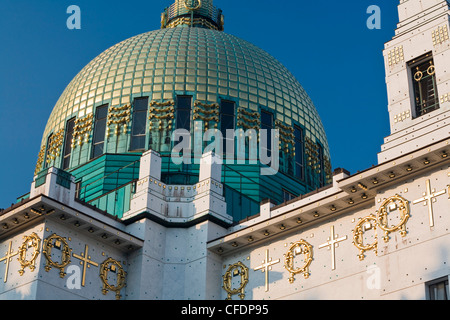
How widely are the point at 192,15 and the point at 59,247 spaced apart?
83.1 feet

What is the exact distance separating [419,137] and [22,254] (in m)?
14.2

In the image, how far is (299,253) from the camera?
34281mm

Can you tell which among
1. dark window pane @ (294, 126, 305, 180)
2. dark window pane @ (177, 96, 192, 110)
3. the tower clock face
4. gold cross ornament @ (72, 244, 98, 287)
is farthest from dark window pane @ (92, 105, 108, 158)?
the tower clock face

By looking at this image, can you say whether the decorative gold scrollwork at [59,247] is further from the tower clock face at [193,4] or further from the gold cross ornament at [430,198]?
the tower clock face at [193,4]

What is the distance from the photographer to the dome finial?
5681 centimetres

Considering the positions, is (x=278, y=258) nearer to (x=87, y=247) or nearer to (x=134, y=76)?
(x=87, y=247)

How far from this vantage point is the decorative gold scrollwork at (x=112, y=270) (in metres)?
35.6

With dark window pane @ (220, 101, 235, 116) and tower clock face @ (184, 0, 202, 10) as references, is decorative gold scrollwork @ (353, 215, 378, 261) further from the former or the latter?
tower clock face @ (184, 0, 202, 10)

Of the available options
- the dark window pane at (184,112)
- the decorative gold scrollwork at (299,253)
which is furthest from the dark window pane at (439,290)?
the dark window pane at (184,112)

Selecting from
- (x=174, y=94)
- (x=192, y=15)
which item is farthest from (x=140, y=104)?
(x=192, y=15)

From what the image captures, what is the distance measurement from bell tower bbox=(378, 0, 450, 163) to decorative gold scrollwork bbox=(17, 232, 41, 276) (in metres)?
12.0

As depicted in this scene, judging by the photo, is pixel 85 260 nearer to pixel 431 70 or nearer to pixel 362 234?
pixel 362 234

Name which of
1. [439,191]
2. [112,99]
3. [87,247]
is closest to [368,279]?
[439,191]

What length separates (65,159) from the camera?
4731 centimetres
